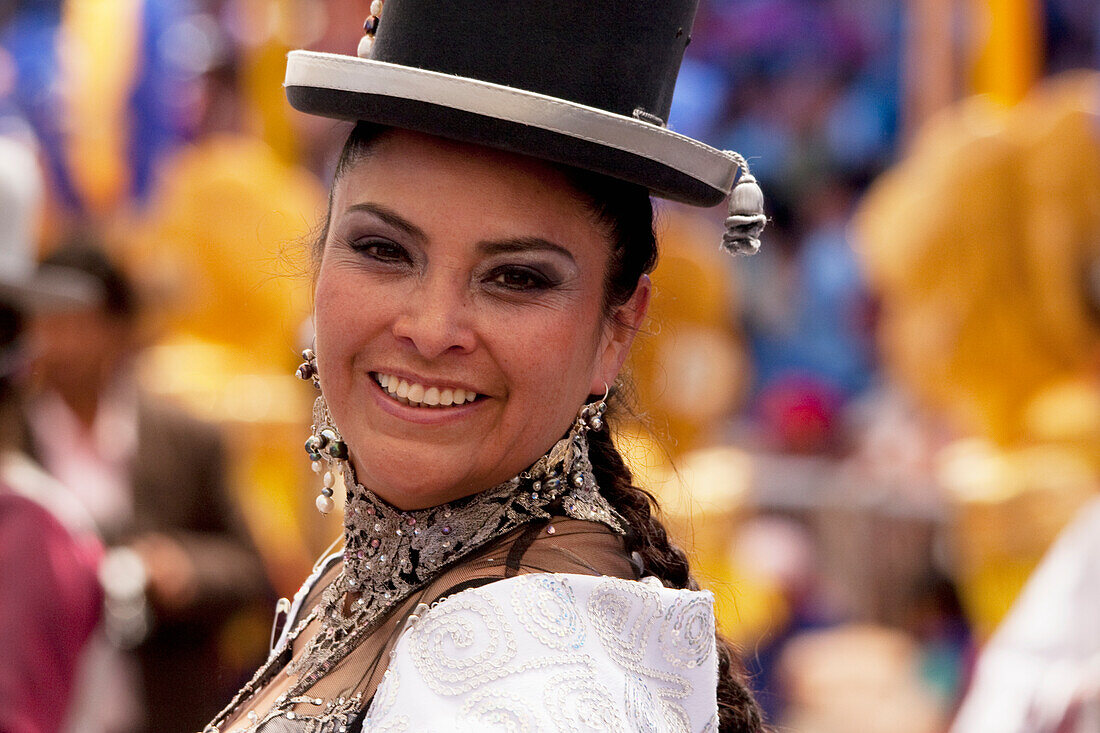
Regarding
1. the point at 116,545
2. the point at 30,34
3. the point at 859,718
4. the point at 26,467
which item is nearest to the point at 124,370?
the point at 116,545

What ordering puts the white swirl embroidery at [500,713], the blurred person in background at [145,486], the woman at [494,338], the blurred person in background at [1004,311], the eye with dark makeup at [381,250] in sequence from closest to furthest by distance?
1. the white swirl embroidery at [500,713]
2. the woman at [494,338]
3. the eye with dark makeup at [381,250]
4. the blurred person in background at [145,486]
5. the blurred person in background at [1004,311]

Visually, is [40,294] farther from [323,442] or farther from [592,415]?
[592,415]

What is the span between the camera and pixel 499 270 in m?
1.50

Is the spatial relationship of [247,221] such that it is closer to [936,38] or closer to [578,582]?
[936,38]

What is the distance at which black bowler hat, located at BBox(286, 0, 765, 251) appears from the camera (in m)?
1.42

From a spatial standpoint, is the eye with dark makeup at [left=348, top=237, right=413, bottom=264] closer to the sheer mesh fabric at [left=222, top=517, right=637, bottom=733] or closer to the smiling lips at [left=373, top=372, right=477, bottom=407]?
the smiling lips at [left=373, top=372, right=477, bottom=407]

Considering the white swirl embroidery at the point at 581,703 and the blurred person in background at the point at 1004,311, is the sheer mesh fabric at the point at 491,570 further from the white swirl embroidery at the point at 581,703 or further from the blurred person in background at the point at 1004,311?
the blurred person in background at the point at 1004,311

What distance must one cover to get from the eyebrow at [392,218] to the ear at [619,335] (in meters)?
0.26

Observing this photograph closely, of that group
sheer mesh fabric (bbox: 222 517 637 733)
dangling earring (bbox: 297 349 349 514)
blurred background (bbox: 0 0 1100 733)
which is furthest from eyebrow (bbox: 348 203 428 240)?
blurred background (bbox: 0 0 1100 733)

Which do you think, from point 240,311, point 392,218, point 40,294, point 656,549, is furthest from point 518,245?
point 240,311

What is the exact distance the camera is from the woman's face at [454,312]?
1.48 meters

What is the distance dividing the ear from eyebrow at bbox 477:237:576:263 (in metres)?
0.16

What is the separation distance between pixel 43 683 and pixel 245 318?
3.10 meters

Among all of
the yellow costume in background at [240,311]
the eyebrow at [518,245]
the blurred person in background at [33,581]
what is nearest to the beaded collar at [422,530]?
the eyebrow at [518,245]
